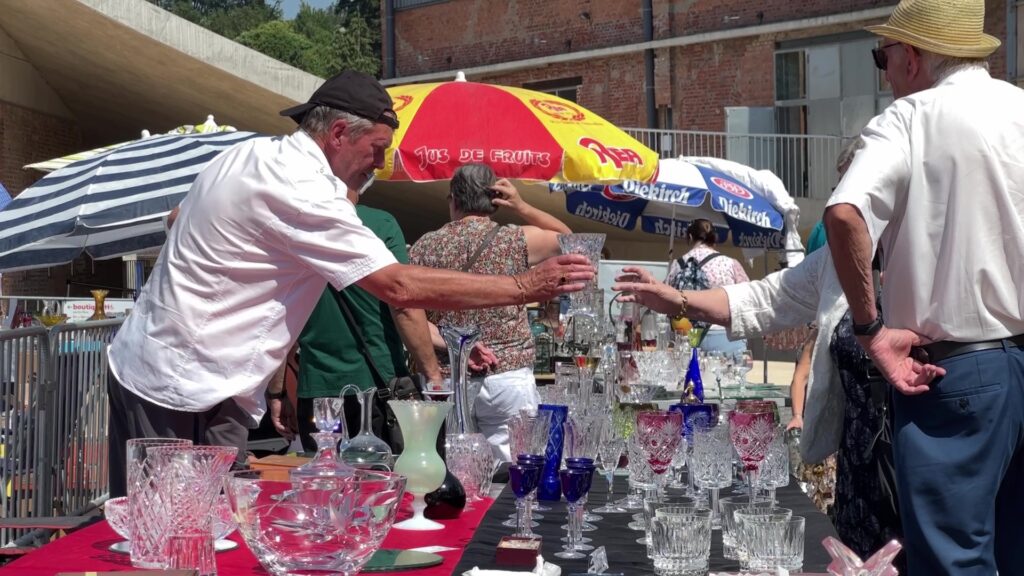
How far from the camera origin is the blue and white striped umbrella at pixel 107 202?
24.3ft

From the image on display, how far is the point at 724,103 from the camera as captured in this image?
23625 mm

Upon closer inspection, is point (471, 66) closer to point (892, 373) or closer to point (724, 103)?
point (724, 103)

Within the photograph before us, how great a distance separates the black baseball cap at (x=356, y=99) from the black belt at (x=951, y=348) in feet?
4.79

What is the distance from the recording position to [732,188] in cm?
1297

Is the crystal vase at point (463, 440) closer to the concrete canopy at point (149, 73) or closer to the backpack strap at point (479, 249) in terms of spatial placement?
the backpack strap at point (479, 249)

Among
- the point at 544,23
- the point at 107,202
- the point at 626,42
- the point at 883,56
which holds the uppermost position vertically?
the point at 544,23

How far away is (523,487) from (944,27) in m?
1.56

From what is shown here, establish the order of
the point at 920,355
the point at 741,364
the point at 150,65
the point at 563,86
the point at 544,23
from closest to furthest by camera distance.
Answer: the point at 920,355, the point at 741,364, the point at 150,65, the point at 563,86, the point at 544,23

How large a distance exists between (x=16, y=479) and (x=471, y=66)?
2226 cm

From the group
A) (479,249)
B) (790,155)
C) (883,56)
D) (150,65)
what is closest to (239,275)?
(883,56)

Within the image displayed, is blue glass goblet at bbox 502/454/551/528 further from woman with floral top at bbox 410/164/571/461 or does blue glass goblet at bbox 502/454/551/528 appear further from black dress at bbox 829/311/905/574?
woman with floral top at bbox 410/164/571/461

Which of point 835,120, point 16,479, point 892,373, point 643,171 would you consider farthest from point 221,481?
point 835,120

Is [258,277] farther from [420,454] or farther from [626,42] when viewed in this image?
[626,42]

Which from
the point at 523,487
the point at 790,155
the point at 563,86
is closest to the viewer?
the point at 523,487
